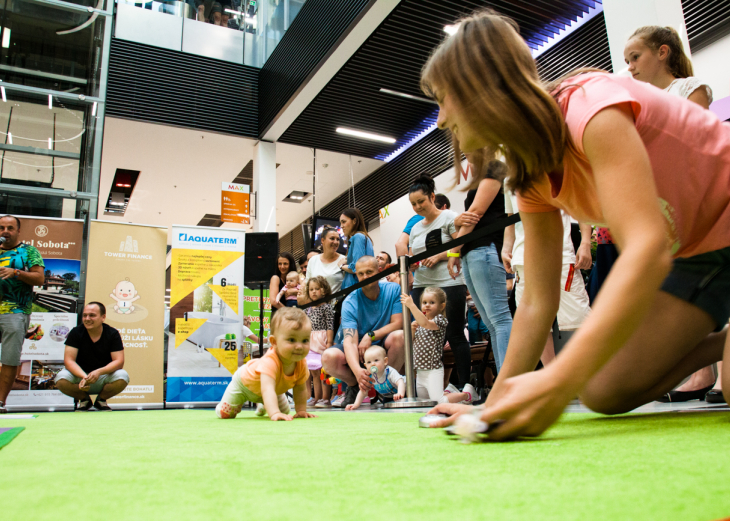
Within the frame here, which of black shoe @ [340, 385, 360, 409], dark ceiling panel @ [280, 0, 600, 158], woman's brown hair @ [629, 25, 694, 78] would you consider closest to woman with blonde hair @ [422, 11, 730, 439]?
woman's brown hair @ [629, 25, 694, 78]

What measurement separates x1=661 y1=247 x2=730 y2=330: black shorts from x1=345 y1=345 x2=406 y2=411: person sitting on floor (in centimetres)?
233

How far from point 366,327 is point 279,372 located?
1.38 meters

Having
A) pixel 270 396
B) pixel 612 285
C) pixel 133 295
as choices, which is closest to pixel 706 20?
pixel 270 396

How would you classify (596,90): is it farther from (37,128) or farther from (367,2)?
(37,128)

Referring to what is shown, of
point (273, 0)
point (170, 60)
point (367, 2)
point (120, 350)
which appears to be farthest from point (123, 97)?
point (120, 350)

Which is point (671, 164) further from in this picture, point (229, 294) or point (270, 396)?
point (229, 294)

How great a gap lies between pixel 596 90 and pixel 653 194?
0.22 meters

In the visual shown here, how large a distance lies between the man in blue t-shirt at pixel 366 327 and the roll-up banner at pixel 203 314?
7.58 feet

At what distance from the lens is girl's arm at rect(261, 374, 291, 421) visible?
2.14 metres

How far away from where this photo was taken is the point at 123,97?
768cm

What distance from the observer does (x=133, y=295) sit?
546 cm

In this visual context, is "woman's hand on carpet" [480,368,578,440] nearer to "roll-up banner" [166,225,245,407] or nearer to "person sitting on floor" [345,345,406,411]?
"person sitting on floor" [345,345,406,411]

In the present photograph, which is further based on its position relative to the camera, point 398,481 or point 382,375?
point 382,375

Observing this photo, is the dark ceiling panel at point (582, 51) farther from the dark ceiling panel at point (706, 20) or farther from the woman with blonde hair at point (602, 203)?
the woman with blonde hair at point (602, 203)
